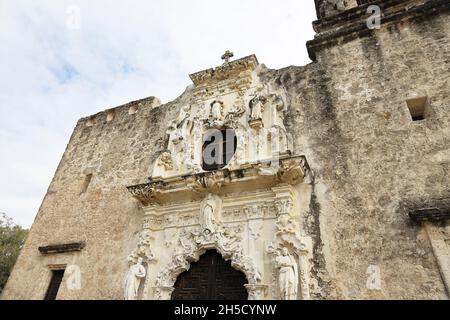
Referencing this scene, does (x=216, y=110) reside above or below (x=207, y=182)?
above

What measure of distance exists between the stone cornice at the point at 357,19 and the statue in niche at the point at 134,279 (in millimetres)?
5309

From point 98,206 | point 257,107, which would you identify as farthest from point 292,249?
point 98,206

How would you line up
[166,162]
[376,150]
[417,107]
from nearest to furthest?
[376,150] → [417,107] → [166,162]

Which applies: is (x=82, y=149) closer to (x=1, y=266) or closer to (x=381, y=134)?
(x=381, y=134)

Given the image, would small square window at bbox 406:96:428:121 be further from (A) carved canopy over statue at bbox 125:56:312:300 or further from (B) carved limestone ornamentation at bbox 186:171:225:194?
(B) carved limestone ornamentation at bbox 186:171:225:194

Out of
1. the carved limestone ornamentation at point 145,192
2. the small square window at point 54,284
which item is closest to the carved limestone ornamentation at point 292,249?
the carved limestone ornamentation at point 145,192

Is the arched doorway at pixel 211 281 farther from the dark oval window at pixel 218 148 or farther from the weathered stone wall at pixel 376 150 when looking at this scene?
the dark oval window at pixel 218 148

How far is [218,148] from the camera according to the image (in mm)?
6266

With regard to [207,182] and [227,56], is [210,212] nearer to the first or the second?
[207,182]

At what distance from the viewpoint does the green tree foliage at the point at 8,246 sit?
1714cm

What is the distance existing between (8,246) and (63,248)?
14848mm

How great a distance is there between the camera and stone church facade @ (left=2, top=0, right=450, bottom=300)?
4.20 meters

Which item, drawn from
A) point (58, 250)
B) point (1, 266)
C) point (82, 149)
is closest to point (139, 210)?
point (58, 250)
